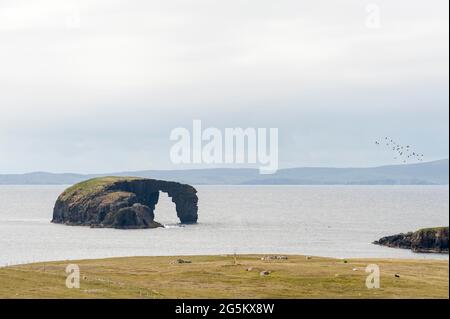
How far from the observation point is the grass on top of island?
8156cm

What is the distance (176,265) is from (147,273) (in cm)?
1435

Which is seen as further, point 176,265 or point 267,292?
point 176,265

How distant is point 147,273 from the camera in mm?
115562

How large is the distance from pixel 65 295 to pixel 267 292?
86.2 ft

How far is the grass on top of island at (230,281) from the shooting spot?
81.6 metres

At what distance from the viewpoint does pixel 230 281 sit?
10275cm
